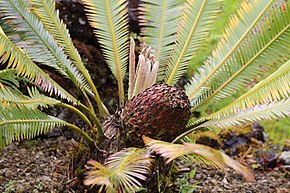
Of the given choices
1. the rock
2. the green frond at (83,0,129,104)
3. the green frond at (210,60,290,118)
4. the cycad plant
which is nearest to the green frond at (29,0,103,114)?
the cycad plant

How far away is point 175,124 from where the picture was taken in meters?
1.94

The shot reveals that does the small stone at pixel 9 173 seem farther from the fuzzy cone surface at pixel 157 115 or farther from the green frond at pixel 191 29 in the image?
the green frond at pixel 191 29

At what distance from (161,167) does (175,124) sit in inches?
9.0

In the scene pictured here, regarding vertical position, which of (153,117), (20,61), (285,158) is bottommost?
(285,158)

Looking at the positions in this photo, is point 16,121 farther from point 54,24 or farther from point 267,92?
point 267,92

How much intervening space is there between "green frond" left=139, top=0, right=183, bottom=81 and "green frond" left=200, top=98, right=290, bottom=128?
0.63m

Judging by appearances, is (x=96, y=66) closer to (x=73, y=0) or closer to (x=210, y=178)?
(x=73, y=0)

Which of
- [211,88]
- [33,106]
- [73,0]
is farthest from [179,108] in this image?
[73,0]

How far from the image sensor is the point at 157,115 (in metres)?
1.91

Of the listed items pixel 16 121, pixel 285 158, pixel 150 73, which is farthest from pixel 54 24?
pixel 285 158

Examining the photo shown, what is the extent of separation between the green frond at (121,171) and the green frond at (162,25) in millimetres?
833

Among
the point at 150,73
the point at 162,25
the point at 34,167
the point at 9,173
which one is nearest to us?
the point at 150,73

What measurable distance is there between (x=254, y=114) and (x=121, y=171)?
742 millimetres

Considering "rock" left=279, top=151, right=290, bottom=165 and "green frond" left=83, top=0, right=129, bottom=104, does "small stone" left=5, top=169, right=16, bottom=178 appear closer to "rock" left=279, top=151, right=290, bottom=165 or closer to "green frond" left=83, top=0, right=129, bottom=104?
"green frond" left=83, top=0, right=129, bottom=104
